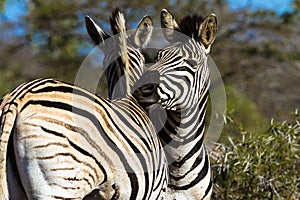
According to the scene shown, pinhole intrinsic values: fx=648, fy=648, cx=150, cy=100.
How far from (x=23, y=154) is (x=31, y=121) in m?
0.16

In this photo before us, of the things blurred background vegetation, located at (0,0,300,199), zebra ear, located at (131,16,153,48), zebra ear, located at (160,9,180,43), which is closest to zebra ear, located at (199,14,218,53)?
zebra ear, located at (160,9,180,43)

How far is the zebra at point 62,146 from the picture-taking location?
9.92ft

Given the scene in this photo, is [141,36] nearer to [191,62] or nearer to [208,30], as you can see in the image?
[208,30]

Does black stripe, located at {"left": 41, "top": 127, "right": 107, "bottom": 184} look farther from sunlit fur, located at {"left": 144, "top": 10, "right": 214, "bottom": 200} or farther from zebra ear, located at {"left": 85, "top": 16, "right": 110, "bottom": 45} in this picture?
zebra ear, located at {"left": 85, "top": 16, "right": 110, "bottom": 45}

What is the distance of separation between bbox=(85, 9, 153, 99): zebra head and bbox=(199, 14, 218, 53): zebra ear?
47 centimetres

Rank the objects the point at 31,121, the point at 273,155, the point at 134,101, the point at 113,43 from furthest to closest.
Result: the point at 273,155
the point at 113,43
the point at 134,101
the point at 31,121

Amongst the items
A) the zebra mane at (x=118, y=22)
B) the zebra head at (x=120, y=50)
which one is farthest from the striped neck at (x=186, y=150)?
the zebra mane at (x=118, y=22)

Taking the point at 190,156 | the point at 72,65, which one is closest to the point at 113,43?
the point at 190,156

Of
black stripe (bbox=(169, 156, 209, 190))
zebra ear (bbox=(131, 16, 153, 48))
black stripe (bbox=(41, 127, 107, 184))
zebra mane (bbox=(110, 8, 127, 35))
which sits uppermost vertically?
zebra mane (bbox=(110, 8, 127, 35))

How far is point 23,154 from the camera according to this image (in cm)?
303

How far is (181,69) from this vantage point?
4.11 m

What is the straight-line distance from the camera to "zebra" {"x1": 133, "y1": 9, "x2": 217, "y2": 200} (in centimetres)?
405

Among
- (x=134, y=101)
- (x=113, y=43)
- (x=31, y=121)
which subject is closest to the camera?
(x=31, y=121)

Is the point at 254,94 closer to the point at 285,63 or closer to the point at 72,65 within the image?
the point at 285,63
